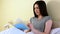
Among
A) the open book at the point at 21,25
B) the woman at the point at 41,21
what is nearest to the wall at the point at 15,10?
the open book at the point at 21,25

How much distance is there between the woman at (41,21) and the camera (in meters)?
1.90

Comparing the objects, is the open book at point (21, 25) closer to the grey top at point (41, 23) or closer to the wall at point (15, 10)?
the wall at point (15, 10)

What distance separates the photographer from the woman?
6.24 ft

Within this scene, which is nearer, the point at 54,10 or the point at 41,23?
the point at 41,23

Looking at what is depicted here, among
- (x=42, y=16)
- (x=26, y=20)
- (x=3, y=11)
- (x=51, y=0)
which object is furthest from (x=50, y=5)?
(x=3, y=11)

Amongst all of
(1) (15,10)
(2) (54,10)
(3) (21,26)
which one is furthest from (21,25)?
(2) (54,10)

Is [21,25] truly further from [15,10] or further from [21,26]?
[15,10]

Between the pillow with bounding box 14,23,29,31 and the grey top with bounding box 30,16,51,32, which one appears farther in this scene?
the pillow with bounding box 14,23,29,31

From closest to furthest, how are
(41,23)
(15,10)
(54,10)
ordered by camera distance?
(41,23) < (54,10) < (15,10)

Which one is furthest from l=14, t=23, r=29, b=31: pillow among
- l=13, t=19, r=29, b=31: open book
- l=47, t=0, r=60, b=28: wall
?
l=47, t=0, r=60, b=28: wall

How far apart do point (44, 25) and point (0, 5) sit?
1.24m

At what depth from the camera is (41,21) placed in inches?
79.0

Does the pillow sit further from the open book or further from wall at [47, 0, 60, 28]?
wall at [47, 0, 60, 28]

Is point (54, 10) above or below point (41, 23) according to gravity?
above
